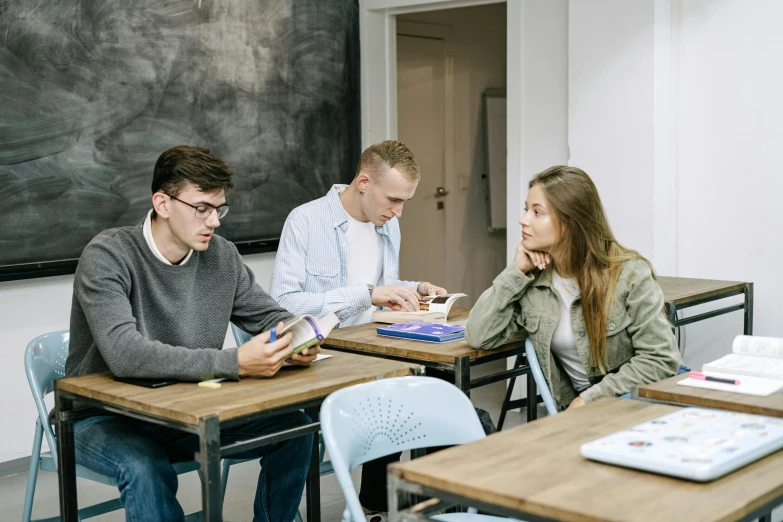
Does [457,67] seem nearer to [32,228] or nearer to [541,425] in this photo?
[32,228]

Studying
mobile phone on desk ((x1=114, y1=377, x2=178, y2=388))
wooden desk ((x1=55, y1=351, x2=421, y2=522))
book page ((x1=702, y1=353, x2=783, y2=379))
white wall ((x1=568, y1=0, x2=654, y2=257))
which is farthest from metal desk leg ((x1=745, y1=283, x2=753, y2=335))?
mobile phone on desk ((x1=114, y1=377, x2=178, y2=388))

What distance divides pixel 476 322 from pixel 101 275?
1.10 meters

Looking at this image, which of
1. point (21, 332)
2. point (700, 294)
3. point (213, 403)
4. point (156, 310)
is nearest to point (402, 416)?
point (213, 403)

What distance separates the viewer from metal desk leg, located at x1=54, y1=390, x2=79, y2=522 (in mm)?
2508

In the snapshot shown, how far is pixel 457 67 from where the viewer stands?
700cm

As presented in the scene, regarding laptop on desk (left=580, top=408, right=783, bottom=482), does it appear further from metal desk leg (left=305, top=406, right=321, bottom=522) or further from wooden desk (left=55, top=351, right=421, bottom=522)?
metal desk leg (left=305, top=406, right=321, bottom=522)

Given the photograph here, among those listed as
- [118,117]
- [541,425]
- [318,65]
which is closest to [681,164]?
[318,65]

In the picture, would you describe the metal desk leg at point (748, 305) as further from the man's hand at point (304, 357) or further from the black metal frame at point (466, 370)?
the man's hand at point (304, 357)

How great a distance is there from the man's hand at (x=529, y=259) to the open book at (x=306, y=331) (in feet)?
2.05

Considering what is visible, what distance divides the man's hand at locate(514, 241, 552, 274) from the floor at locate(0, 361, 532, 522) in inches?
50.4

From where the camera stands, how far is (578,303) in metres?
2.87

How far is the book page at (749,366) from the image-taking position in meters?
2.40

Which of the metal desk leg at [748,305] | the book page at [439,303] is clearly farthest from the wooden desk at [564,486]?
the metal desk leg at [748,305]

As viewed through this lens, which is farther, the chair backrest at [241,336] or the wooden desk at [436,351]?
the chair backrest at [241,336]
